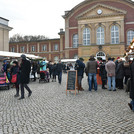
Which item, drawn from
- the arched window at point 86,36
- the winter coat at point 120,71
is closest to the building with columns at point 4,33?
the arched window at point 86,36

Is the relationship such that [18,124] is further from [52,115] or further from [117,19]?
[117,19]

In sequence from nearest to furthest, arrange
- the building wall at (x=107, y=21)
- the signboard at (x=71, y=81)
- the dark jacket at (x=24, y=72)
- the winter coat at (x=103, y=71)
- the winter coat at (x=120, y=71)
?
the dark jacket at (x=24, y=72) → the signboard at (x=71, y=81) → the winter coat at (x=120, y=71) → the winter coat at (x=103, y=71) → the building wall at (x=107, y=21)

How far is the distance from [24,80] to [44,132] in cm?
394

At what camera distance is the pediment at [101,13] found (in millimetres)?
32094

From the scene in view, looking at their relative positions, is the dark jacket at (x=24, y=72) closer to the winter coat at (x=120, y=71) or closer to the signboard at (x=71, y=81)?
the signboard at (x=71, y=81)

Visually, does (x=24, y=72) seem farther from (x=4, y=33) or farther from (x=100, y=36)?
(x=100, y=36)

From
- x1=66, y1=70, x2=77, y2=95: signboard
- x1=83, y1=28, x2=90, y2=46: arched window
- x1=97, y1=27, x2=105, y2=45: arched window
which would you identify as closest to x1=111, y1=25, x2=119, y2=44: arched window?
x1=97, y1=27, x2=105, y2=45: arched window

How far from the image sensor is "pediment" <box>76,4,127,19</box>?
105 feet

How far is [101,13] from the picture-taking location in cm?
3306

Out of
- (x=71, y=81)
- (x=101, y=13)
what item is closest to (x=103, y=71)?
(x=71, y=81)

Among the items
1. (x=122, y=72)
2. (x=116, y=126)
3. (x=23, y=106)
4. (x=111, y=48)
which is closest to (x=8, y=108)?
(x=23, y=106)

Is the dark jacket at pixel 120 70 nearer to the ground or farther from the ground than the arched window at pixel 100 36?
nearer to the ground

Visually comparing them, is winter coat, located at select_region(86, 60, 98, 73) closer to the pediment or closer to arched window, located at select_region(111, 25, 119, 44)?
arched window, located at select_region(111, 25, 119, 44)

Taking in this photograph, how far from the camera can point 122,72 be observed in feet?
31.2
